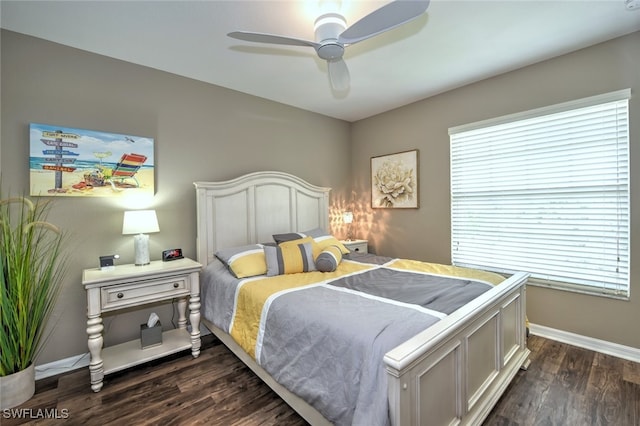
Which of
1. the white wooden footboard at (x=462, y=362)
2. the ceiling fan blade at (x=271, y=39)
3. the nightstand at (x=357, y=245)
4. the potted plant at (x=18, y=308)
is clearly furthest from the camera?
the nightstand at (x=357, y=245)

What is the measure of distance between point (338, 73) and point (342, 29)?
0.37 meters

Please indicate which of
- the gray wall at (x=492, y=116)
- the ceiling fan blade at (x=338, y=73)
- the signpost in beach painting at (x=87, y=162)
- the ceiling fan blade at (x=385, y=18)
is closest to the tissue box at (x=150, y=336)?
the signpost in beach painting at (x=87, y=162)

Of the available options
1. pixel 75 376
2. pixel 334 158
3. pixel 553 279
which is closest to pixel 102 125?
pixel 75 376

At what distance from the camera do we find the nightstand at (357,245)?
389 cm

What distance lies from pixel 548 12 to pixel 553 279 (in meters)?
2.25

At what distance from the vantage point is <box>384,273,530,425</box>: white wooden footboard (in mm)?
1143

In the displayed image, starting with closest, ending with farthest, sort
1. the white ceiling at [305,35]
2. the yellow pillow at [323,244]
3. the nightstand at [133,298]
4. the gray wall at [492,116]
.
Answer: the white ceiling at [305,35] < the nightstand at [133,298] < the gray wall at [492,116] < the yellow pillow at [323,244]

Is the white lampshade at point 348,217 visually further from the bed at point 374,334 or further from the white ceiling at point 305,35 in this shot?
the white ceiling at point 305,35

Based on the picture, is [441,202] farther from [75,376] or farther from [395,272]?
[75,376]

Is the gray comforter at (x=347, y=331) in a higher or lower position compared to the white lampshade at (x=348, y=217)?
lower

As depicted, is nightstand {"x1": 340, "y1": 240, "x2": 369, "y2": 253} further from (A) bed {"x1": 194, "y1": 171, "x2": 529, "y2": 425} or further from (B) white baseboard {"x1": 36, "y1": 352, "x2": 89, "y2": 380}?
(B) white baseboard {"x1": 36, "y1": 352, "x2": 89, "y2": 380}

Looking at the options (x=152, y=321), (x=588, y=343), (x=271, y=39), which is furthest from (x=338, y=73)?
(x=588, y=343)

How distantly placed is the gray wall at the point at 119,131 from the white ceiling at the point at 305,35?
0.56 feet

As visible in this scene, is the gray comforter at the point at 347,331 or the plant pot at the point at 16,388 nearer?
the gray comforter at the point at 347,331
